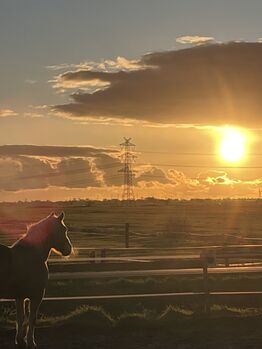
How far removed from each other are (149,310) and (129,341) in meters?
3.08

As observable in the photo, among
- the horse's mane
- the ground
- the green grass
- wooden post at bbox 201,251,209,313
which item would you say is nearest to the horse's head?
the horse's mane

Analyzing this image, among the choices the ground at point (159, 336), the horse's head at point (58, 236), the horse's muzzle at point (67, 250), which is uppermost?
the horse's head at point (58, 236)

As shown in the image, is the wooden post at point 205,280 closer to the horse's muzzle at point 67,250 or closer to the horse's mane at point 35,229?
the horse's muzzle at point 67,250

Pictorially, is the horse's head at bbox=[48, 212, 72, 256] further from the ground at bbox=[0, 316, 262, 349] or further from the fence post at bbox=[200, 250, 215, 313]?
the fence post at bbox=[200, 250, 215, 313]

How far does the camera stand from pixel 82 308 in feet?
40.2

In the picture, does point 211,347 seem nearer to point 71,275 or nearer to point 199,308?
point 199,308

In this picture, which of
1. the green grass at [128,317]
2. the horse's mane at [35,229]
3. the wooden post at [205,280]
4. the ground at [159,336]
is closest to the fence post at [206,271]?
the wooden post at [205,280]

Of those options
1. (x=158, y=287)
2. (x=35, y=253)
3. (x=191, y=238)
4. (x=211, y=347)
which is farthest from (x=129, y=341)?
(x=191, y=238)

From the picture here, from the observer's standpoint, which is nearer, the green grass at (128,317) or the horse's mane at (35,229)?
the horse's mane at (35,229)

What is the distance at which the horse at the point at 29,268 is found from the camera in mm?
8805

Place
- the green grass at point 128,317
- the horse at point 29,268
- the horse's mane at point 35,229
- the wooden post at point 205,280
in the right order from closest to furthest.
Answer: the horse at point 29,268, the horse's mane at point 35,229, the green grass at point 128,317, the wooden post at point 205,280

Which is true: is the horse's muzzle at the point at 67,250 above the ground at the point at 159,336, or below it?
above

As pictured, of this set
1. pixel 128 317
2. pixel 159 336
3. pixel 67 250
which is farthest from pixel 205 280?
pixel 67 250

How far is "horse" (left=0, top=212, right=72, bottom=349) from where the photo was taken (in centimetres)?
880
